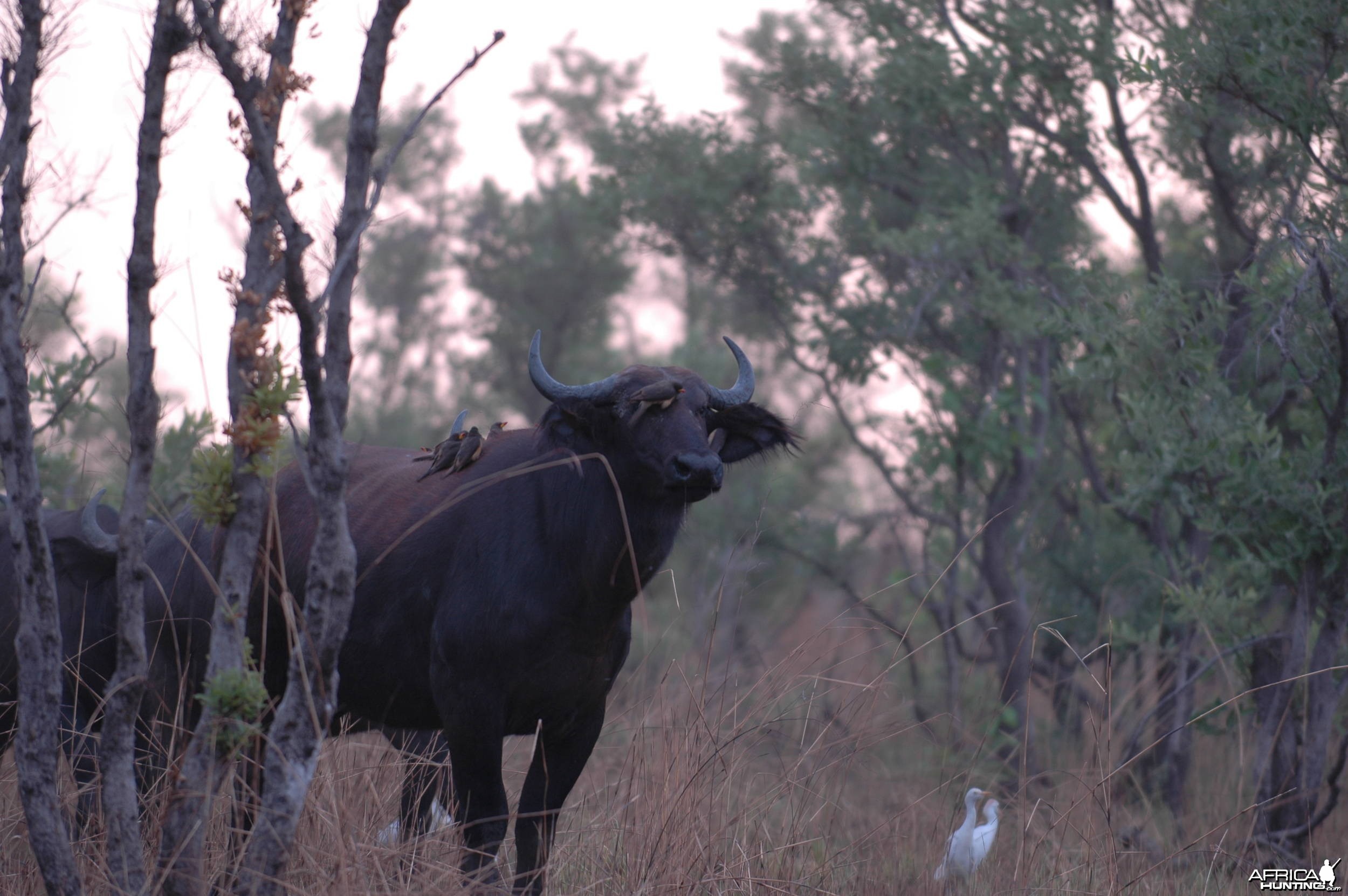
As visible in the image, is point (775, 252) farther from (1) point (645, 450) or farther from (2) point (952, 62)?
(1) point (645, 450)

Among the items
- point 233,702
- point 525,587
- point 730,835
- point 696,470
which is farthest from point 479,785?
point 233,702

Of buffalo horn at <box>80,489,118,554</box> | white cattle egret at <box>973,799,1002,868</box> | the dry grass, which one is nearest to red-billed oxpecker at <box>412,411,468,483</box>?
the dry grass

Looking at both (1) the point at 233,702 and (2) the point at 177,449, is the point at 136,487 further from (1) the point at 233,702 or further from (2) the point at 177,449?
(2) the point at 177,449

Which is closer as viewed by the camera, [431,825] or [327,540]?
[327,540]

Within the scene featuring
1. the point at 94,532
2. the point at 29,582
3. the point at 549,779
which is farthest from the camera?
the point at 94,532

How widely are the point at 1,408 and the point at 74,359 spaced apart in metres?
4.91

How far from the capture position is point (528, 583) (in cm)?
461

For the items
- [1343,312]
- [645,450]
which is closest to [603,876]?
[645,450]

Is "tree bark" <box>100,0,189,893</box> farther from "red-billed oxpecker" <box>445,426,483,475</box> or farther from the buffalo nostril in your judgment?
"red-billed oxpecker" <box>445,426,483,475</box>

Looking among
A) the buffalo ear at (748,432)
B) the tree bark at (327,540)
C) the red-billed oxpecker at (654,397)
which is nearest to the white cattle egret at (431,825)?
the tree bark at (327,540)

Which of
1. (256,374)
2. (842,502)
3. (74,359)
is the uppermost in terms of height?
(74,359)

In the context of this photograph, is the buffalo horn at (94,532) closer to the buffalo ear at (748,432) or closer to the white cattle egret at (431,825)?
the white cattle egret at (431,825)

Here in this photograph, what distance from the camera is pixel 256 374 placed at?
3.03 meters

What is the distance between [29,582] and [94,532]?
2.35 meters
